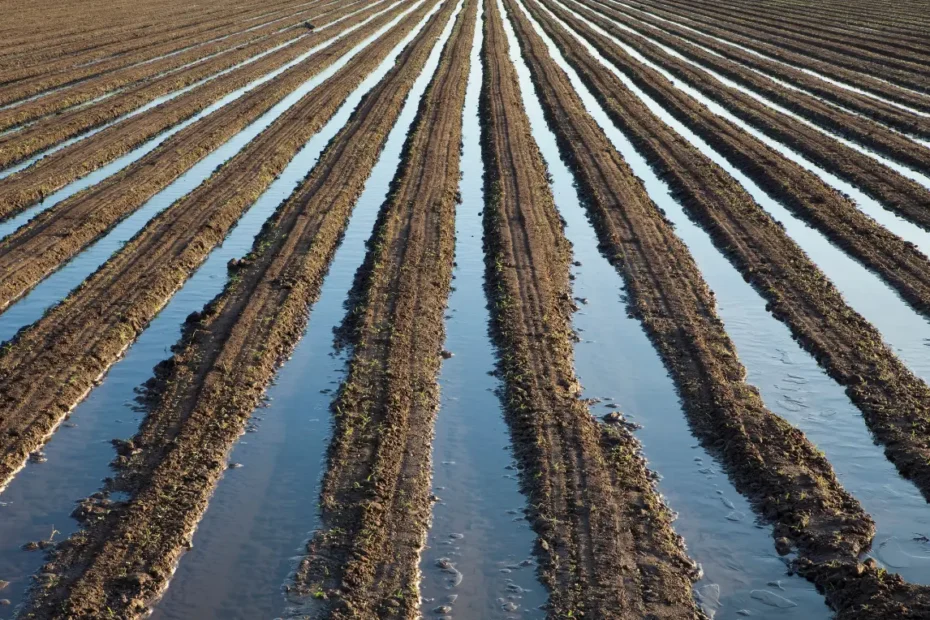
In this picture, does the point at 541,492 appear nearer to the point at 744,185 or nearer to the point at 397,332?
the point at 397,332

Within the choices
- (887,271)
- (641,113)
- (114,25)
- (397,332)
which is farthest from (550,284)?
(114,25)

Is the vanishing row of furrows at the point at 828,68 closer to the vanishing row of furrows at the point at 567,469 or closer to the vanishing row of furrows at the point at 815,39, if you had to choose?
the vanishing row of furrows at the point at 815,39

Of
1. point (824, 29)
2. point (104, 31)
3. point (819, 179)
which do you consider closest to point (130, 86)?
point (104, 31)

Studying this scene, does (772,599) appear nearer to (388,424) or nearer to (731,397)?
(731,397)

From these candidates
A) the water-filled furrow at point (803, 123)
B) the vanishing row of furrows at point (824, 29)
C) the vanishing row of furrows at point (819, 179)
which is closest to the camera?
the vanishing row of furrows at point (819, 179)

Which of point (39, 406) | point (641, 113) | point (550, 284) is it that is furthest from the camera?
point (641, 113)

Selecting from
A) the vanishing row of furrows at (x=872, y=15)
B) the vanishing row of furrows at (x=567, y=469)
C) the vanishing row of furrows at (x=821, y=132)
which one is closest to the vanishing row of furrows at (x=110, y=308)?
the vanishing row of furrows at (x=567, y=469)
